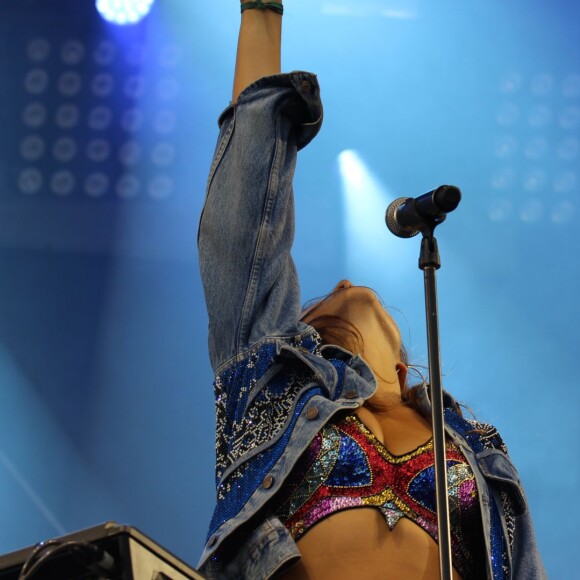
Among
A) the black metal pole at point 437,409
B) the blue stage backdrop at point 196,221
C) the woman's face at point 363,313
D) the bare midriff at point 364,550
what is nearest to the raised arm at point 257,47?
the woman's face at point 363,313

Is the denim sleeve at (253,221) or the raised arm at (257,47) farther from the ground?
the raised arm at (257,47)

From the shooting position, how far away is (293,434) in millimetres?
1490

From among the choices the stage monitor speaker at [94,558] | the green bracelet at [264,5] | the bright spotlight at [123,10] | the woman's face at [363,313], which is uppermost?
the bright spotlight at [123,10]

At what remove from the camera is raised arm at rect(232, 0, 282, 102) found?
171 centimetres

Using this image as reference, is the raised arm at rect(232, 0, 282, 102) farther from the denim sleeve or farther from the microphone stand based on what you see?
the microphone stand

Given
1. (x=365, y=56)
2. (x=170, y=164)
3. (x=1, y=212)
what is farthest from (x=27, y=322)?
(x=365, y=56)

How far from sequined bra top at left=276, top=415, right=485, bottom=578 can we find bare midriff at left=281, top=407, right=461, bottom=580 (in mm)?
13

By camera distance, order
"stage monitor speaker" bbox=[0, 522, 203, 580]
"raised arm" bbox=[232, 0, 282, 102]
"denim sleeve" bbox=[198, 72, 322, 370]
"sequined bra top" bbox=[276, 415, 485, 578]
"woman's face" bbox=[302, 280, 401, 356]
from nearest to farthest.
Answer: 1. "stage monitor speaker" bbox=[0, 522, 203, 580]
2. "sequined bra top" bbox=[276, 415, 485, 578]
3. "denim sleeve" bbox=[198, 72, 322, 370]
4. "raised arm" bbox=[232, 0, 282, 102]
5. "woman's face" bbox=[302, 280, 401, 356]

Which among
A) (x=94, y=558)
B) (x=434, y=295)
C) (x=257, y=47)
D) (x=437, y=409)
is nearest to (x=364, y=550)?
(x=437, y=409)

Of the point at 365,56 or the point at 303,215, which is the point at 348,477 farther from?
the point at 365,56

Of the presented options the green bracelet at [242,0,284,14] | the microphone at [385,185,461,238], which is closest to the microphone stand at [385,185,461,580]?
the microphone at [385,185,461,238]

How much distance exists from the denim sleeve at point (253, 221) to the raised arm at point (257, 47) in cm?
9

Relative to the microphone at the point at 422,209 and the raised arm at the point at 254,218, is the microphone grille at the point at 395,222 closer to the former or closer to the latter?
the microphone at the point at 422,209

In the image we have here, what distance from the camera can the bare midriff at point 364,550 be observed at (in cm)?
142
